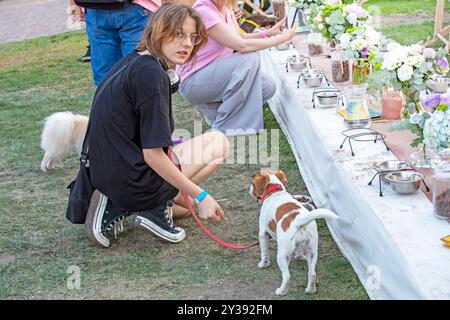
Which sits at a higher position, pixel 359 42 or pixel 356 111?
pixel 359 42

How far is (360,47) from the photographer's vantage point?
4.53 metres

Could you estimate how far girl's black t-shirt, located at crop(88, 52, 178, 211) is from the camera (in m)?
3.38

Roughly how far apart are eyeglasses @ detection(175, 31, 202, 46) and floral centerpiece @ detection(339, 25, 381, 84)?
130 cm

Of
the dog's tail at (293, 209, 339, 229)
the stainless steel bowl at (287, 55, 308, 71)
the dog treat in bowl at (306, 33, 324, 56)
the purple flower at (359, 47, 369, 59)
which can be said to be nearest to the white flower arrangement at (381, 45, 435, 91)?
the purple flower at (359, 47, 369, 59)

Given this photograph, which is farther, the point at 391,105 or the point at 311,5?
the point at 311,5

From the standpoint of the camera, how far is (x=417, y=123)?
3.28 metres

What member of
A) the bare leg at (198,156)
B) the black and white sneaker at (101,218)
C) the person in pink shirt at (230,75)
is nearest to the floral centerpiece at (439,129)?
the bare leg at (198,156)

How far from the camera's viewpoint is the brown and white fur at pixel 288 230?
3.01 metres

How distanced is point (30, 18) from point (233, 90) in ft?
37.2

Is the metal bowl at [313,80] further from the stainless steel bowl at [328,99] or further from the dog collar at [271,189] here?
the dog collar at [271,189]

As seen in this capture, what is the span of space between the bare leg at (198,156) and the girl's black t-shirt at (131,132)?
23 cm

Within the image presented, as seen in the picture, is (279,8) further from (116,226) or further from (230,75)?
(116,226)

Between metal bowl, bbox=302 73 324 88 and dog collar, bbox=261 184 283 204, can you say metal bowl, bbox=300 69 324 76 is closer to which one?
metal bowl, bbox=302 73 324 88

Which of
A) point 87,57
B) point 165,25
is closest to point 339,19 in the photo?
point 165,25
